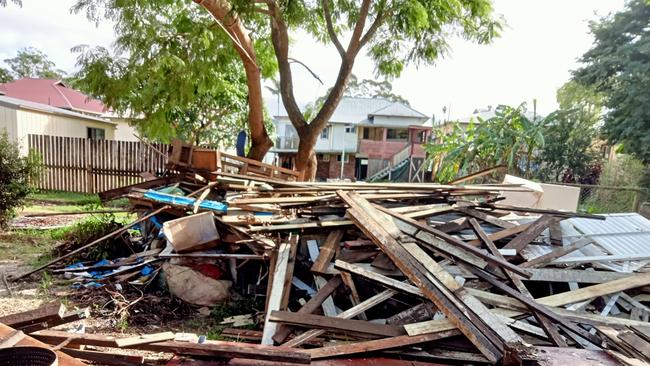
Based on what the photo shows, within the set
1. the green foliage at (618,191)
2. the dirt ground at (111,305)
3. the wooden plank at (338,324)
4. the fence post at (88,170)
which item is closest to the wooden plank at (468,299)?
the wooden plank at (338,324)

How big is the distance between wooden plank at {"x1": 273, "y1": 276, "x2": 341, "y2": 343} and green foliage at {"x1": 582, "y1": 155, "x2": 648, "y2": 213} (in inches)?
341

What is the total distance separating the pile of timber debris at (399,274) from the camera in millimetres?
2410

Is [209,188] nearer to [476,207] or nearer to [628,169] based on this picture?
[476,207]

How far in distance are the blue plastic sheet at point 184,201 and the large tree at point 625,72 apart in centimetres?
1255

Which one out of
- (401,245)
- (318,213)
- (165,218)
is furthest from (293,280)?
(165,218)

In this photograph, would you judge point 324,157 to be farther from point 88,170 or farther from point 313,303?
point 313,303

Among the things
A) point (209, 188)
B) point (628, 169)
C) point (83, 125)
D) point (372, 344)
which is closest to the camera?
point (372, 344)

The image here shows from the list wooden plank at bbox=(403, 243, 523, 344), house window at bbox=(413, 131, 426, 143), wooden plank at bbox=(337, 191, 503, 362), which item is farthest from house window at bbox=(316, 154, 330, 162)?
wooden plank at bbox=(403, 243, 523, 344)

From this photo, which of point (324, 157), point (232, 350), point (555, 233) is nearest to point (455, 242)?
point (555, 233)

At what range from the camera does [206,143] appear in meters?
14.1

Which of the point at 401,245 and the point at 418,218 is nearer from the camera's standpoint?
the point at 401,245

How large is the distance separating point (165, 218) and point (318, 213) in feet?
7.61

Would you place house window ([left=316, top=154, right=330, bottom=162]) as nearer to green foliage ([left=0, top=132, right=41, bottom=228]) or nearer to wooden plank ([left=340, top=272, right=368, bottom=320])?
green foliage ([left=0, top=132, right=41, bottom=228])

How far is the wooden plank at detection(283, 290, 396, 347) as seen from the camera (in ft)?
8.52
